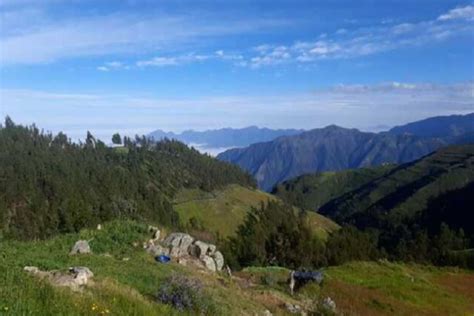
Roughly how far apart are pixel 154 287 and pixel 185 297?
3.86 m

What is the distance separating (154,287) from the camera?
18078 mm

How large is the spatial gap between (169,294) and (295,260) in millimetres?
81048

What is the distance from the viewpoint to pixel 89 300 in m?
11.2

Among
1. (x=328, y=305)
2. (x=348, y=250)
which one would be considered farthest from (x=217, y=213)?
(x=328, y=305)

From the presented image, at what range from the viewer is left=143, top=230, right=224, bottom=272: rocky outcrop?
1072 inches

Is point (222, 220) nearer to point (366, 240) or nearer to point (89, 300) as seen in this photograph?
point (366, 240)

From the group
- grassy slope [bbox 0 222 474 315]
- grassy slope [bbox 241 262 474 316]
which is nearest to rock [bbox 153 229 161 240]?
grassy slope [bbox 0 222 474 315]

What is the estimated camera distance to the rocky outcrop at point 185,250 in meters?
27.2

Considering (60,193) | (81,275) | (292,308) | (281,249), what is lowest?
(281,249)

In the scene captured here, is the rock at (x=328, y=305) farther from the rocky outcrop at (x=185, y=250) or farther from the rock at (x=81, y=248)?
the rock at (x=81, y=248)

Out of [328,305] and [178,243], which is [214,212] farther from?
[328,305]

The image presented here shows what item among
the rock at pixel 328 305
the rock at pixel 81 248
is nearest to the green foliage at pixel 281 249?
the rock at pixel 328 305

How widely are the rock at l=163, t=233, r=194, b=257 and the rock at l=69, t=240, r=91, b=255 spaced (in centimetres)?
444

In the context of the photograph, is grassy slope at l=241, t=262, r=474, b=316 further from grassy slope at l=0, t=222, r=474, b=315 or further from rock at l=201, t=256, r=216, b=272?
rock at l=201, t=256, r=216, b=272
